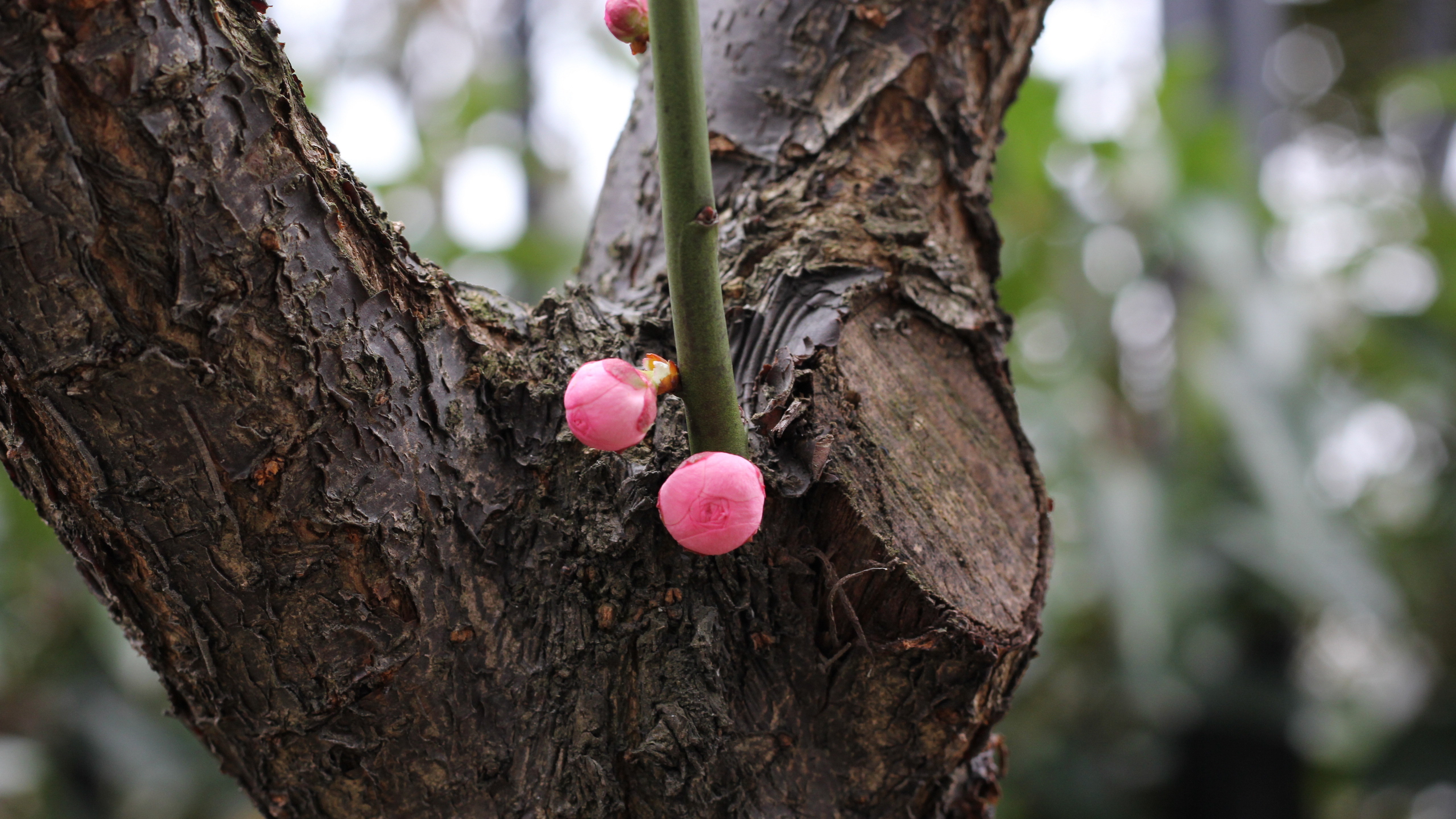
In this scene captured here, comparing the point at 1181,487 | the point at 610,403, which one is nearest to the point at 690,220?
the point at 610,403

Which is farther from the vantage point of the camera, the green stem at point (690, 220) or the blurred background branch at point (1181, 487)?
the blurred background branch at point (1181, 487)

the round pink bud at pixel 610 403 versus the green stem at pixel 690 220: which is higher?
the green stem at pixel 690 220

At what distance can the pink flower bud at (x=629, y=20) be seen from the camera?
389 mm

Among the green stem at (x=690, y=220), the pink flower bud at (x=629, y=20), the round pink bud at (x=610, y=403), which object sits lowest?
the round pink bud at (x=610, y=403)

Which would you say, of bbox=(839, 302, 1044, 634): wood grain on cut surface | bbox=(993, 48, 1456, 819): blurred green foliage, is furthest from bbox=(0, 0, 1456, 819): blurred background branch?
bbox=(839, 302, 1044, 634): wood grain on cut surface

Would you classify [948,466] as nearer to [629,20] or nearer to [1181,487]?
[629,20]

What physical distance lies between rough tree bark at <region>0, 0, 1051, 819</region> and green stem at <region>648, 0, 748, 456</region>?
6 centimetres

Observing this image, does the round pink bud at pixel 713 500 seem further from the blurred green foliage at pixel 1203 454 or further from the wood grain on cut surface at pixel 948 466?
the blurred green foliage at pixel 1203 454

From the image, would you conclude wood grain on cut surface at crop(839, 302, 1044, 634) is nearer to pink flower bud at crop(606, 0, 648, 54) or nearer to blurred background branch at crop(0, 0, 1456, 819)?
pink flower bud at crop(606, 0, 648, 54)

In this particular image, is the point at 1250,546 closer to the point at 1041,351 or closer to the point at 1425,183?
the point at 1041,351

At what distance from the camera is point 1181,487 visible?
2010mm

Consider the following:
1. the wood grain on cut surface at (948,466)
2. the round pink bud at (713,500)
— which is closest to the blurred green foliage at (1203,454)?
the wood grain on cut surface at (948,466)

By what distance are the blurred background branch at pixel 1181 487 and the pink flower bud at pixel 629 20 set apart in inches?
51.7

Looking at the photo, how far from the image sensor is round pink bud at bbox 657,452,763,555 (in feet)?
1.17
